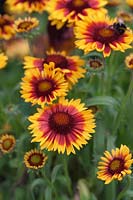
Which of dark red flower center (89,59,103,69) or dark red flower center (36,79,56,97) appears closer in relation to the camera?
dark red flower center (36,79,56,97)

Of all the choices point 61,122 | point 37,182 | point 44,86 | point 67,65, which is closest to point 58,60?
point 67,65

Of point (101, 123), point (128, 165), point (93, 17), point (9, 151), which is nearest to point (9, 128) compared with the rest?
point (9, 151)

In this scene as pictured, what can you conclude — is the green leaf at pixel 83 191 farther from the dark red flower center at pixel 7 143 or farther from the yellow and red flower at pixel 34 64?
the yellow and red flower at pixel 34 64

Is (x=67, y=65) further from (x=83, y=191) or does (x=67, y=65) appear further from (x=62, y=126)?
(x=83, y=191)

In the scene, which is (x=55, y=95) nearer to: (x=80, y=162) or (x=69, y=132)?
(x=69, y=132)

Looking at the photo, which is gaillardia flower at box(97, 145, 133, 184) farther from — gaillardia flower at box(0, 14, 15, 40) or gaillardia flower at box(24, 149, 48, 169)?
gaillardia flower at box(0, 14, 15, 40)

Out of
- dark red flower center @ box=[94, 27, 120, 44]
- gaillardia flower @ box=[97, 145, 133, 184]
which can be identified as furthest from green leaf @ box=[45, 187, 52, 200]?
dark red flower center @ box=[94, 27, 120, 44]

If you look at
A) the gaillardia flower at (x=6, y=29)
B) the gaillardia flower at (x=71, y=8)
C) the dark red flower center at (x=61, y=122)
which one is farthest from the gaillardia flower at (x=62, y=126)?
the gaillardia flower at (x=6, y=29)
